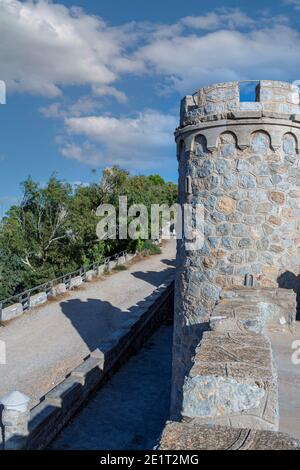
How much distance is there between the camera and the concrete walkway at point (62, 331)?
1044 cm

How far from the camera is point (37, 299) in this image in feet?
57.4

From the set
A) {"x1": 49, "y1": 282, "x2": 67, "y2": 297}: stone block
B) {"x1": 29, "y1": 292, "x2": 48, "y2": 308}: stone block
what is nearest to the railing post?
Answer: {"x1": 29, "y1": 292, "x2": 48, "y2": 308}: stone block

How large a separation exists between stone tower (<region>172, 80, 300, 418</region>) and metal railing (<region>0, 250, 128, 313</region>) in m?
11.3

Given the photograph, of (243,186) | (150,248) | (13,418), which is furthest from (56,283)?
(243,186)

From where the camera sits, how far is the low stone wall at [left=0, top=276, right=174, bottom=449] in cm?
610

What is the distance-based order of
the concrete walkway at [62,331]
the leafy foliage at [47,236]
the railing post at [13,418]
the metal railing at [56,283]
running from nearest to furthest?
the railing post at [13,418]
the concrete walkway at [62,331]
the metal railing at [56,283]
the leafy foliage at [47,236]

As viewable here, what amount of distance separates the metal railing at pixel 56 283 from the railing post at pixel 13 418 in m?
9.90

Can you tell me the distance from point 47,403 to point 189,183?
13.9 ft

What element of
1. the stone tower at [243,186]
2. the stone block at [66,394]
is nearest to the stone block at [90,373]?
the stone block at [66,394]

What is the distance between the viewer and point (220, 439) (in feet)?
6.52

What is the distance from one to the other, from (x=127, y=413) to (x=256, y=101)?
586cm

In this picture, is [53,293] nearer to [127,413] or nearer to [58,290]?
[58,290]

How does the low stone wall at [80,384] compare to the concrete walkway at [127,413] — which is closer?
the low stone wall at [80,384]

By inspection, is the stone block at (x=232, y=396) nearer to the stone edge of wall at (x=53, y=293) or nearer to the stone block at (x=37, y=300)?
the stone edge of wall at (x=53, y=293)
